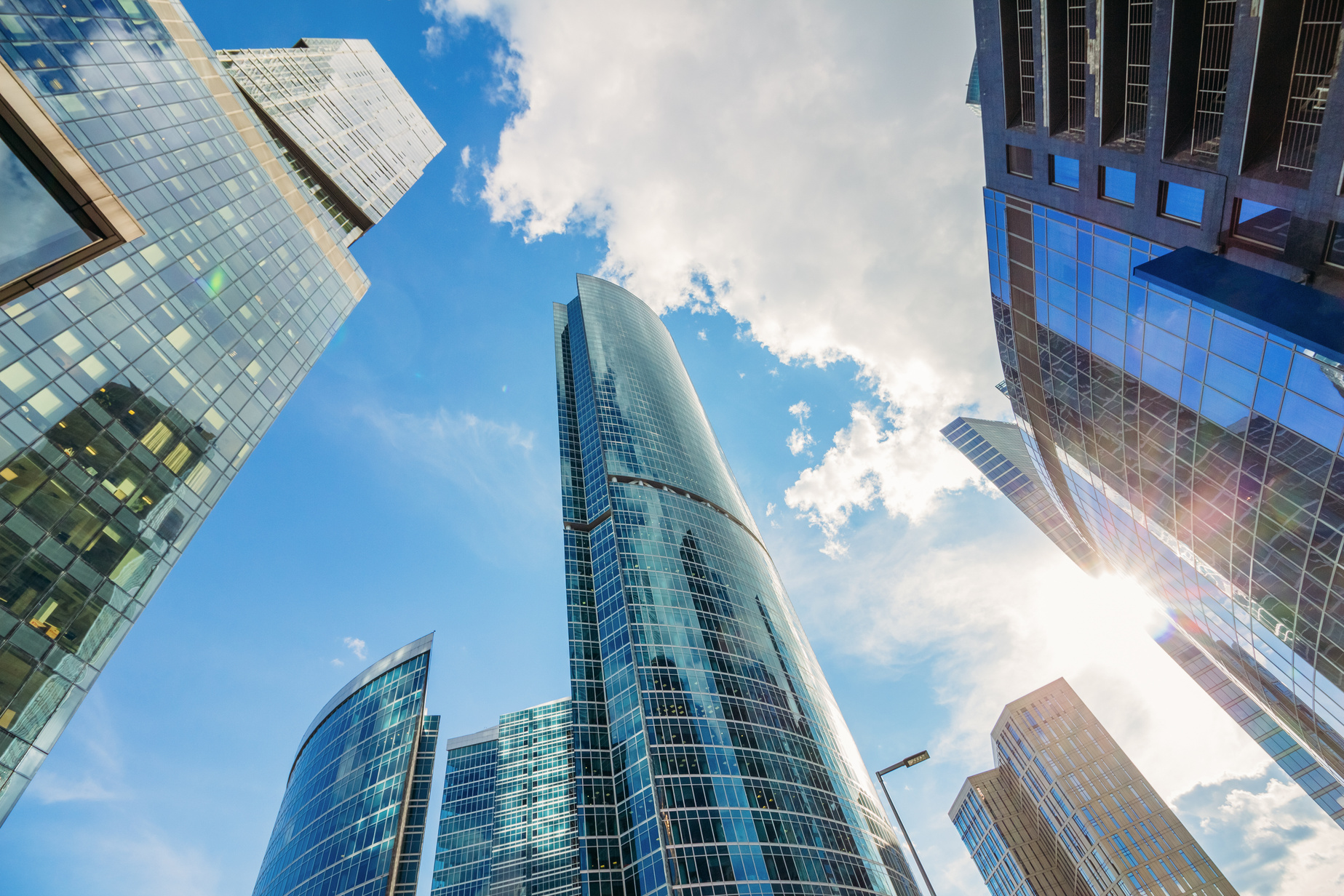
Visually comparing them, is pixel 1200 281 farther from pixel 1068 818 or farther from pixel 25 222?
pixel 1068 818

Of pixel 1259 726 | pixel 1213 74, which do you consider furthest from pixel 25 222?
pixel 1259 726

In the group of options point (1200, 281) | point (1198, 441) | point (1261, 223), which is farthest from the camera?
point (1198, 441)

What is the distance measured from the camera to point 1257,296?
2294 cm

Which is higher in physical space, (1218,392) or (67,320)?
(67,320)

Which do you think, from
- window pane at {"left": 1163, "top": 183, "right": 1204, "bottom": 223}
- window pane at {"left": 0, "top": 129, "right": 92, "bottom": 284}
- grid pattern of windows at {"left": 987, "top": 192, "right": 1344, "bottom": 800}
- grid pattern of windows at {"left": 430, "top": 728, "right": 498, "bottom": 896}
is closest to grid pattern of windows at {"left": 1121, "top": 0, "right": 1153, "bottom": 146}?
window pane at {"left": 1163, "top": 183, "right": 1204, "bottom": 223}

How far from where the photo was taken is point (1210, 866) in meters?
99.0

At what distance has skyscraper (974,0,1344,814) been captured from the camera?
2159 cm

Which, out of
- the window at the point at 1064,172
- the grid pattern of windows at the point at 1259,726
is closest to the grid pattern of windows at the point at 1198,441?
the window at the point at 1064,172

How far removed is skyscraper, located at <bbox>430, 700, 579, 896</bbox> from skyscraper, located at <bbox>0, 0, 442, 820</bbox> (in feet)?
236

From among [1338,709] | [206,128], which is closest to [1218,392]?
[1338,709]

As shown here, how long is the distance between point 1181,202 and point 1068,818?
13140cm

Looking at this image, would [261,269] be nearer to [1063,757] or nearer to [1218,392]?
[1218,392]

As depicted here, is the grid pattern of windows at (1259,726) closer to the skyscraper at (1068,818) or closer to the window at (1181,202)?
the skyscraper at (1068,818)

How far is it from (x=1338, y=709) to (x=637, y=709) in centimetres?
5572
